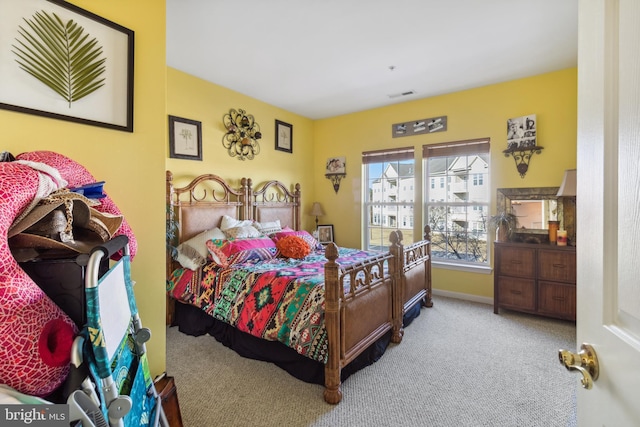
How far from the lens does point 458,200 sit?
3.88 meters

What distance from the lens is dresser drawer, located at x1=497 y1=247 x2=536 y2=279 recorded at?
3.09 m

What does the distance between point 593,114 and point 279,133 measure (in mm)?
4059

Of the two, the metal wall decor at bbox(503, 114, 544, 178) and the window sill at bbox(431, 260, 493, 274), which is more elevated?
the metal wall decor at bbox(503, 114, 544, 178)

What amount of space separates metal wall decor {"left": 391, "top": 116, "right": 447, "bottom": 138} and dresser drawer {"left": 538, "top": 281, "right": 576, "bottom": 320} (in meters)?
2.22

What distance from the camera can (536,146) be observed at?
327cm

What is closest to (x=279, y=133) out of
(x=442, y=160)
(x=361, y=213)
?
(x=361, y=213)

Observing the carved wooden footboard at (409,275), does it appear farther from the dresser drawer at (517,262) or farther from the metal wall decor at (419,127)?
the metal wall decor at (419,127)

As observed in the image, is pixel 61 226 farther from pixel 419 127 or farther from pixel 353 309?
pixel 419 127

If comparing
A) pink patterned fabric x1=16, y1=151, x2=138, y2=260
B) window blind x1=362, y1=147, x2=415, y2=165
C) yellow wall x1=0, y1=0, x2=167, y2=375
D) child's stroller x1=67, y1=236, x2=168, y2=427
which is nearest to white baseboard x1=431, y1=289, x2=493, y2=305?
window blind x1=362, y1=147, x2=415, y2=165

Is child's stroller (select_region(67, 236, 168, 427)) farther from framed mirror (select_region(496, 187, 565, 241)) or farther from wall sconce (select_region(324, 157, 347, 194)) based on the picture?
wall sconce (select_region(324, 157, 347, 194))

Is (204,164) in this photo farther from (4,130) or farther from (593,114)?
(593,114)

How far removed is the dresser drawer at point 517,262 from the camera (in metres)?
3.09

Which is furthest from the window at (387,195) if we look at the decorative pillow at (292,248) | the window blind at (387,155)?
the decorative pillow at (292,248)

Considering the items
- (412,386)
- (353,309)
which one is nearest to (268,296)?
(353,309)
